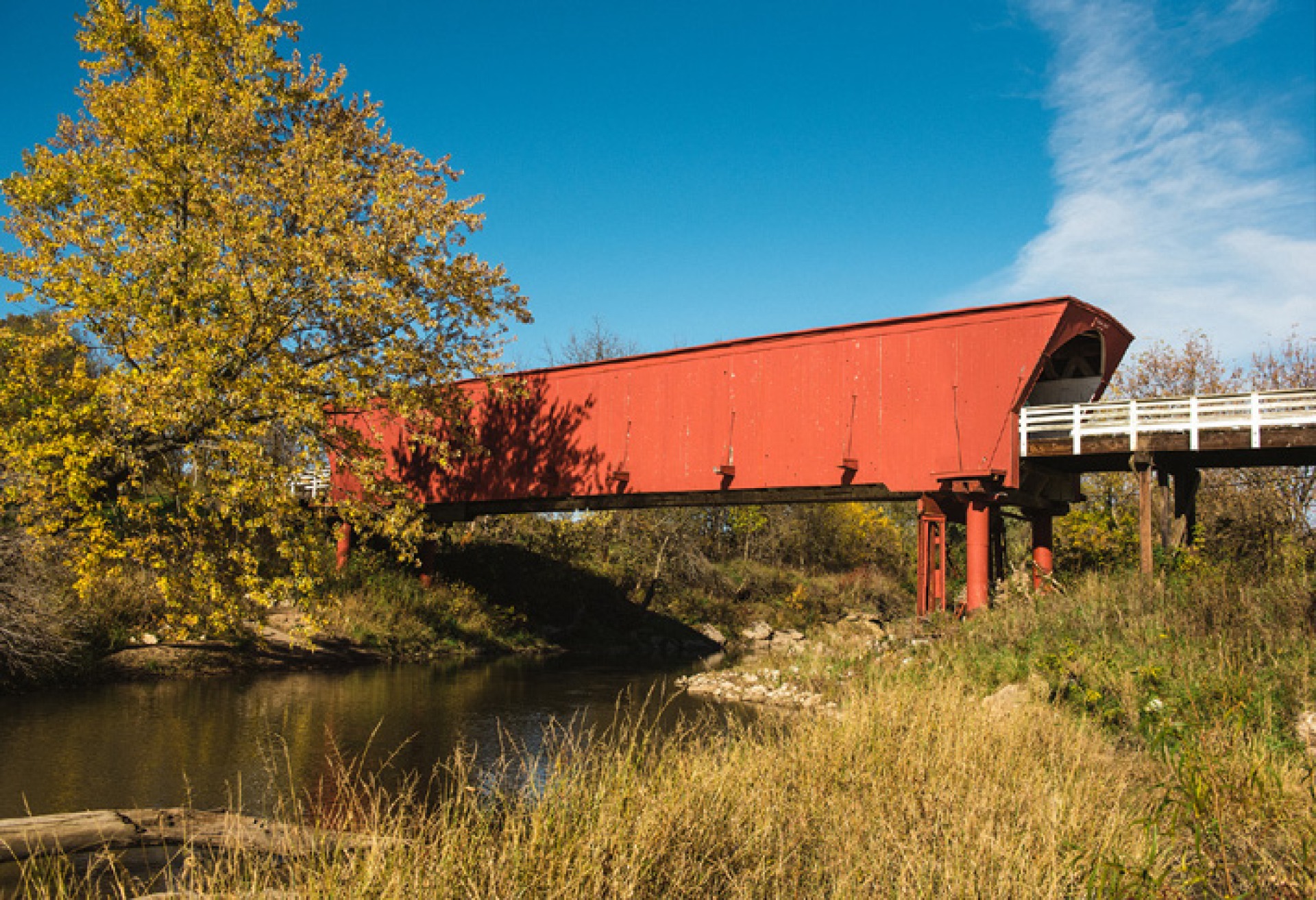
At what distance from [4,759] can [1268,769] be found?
1047 centimetres

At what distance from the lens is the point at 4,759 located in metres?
8.61

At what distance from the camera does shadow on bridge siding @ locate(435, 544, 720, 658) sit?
25734 mm

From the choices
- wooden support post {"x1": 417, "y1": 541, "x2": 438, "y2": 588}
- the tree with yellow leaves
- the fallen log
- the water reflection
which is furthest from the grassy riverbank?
wooden support post {"x1": 417, "y1": 541, "x2": 438, "y2": 588}

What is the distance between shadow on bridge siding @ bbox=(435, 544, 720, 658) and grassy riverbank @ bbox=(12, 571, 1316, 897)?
56.6 feet

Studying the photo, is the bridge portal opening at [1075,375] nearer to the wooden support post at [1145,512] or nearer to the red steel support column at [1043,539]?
the red steel support column at [1043,539]

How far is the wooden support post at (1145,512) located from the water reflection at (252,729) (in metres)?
7.44

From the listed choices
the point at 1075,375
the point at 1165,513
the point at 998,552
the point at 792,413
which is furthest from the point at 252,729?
the point at 1075,375

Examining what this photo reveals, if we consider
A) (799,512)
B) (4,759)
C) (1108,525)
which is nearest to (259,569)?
(4,759)

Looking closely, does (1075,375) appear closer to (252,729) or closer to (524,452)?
(524,452)

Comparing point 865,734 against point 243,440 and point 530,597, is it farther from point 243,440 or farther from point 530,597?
point 530,597

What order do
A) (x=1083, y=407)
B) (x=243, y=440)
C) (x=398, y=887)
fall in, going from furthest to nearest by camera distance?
(x=1083, y=407), (x=243, y=440), (x=398, y=887)

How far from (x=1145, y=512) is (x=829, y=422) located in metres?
5.38

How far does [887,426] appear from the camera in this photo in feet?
52.3

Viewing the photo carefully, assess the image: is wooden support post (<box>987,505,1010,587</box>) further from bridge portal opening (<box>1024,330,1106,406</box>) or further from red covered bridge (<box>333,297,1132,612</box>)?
bridge portal opening (<box>1024,330,1106,406</box>)
